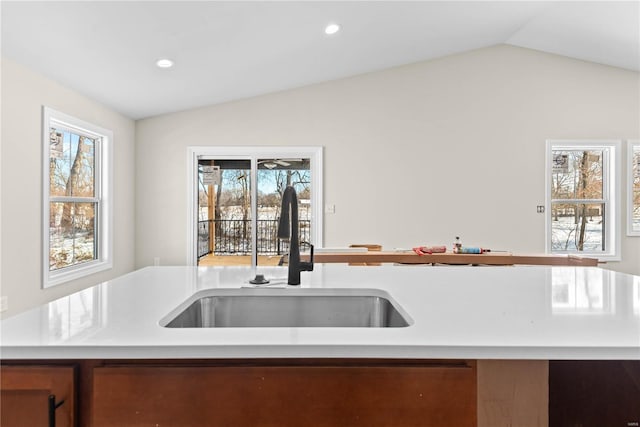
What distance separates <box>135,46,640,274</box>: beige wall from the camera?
5113 mm

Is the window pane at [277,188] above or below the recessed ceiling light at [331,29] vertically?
below

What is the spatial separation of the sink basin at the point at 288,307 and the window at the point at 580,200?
Result: 4913mm

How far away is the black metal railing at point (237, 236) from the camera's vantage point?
529 cm

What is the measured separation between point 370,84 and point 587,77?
2.91 metres

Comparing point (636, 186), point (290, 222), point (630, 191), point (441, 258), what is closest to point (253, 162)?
point (441, 258)

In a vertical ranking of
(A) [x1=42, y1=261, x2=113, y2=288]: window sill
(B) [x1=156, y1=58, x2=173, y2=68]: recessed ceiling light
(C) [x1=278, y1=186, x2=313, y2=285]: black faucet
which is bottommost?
(A) [x1=42, y1=261, x2=113, y2=288]: window sill

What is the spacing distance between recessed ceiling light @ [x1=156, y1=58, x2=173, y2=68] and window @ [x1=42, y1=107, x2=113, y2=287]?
1.03 meters

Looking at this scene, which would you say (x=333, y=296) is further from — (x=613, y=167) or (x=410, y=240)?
(x=613, y=167)

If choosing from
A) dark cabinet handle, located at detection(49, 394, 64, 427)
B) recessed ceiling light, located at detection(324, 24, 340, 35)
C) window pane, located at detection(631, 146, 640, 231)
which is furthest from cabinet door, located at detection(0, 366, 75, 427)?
window pane, located at detection(631, 146, 640, 231)

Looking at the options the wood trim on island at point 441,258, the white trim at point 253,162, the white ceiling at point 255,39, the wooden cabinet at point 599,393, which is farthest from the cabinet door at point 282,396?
the white trim at point 253,162

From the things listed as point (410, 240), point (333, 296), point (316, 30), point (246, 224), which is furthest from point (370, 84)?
point (333, 296)

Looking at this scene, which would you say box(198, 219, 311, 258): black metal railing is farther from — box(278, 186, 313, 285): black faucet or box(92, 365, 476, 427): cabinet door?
box(92, 365, 476, 427): cabinet door

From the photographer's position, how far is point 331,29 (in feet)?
12.2

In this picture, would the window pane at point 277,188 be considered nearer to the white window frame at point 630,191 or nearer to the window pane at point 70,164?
the window pane at point 70,164
